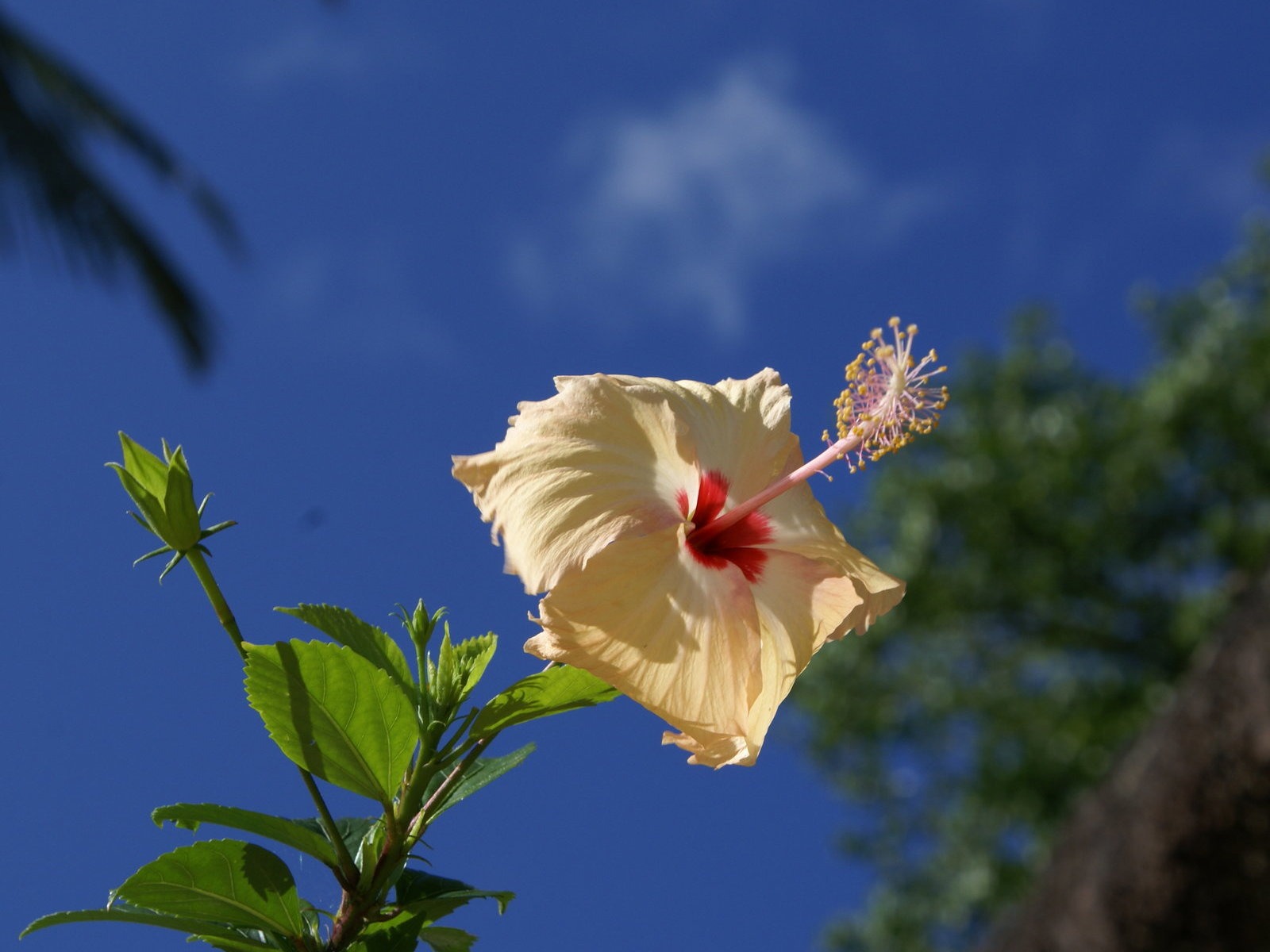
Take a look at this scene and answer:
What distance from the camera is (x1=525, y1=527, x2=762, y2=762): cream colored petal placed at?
59cm

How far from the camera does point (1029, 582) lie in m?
6.00

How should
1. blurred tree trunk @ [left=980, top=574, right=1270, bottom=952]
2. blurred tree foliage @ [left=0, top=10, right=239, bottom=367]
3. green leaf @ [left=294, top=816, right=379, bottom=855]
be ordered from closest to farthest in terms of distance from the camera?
1. green leaf @ [left=294, top=816, right=379, bottom=855]
2. blurred tree trunk @ [left=980, top=574, right=1270, bottom=952]
3. blurred tree foliage @ [left=0, top=10, right=239, bottom=367]

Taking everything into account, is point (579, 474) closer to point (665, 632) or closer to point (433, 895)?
point (665, 632)

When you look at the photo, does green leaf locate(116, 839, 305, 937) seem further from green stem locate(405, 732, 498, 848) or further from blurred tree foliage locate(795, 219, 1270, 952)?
blurred tree foliage locate(795, 219, 1270, 952)

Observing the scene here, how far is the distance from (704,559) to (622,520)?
7 cm

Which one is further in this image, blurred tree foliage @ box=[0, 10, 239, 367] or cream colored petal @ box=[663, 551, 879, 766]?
blurred tree foliage @ box=[0, 10, 239, 367]

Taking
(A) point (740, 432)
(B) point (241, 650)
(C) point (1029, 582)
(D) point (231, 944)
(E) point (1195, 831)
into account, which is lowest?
(D) point (231, 944)

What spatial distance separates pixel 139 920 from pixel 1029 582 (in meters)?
5.88

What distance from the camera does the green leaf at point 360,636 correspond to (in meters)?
0.59

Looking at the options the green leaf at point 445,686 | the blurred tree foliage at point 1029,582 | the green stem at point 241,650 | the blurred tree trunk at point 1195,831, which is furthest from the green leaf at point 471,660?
the blurred tree foliage at point 1029,582

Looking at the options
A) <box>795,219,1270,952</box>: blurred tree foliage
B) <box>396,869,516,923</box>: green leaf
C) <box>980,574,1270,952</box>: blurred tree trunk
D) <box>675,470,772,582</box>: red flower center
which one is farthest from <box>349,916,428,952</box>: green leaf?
<box>795,219,1270,952</box>: blurred tree foliage

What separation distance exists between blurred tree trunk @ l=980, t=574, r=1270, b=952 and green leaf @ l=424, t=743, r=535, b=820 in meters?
2.01

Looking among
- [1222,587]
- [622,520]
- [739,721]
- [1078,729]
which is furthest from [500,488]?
[1078,729]

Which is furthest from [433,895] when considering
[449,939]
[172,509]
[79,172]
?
[79,172]
